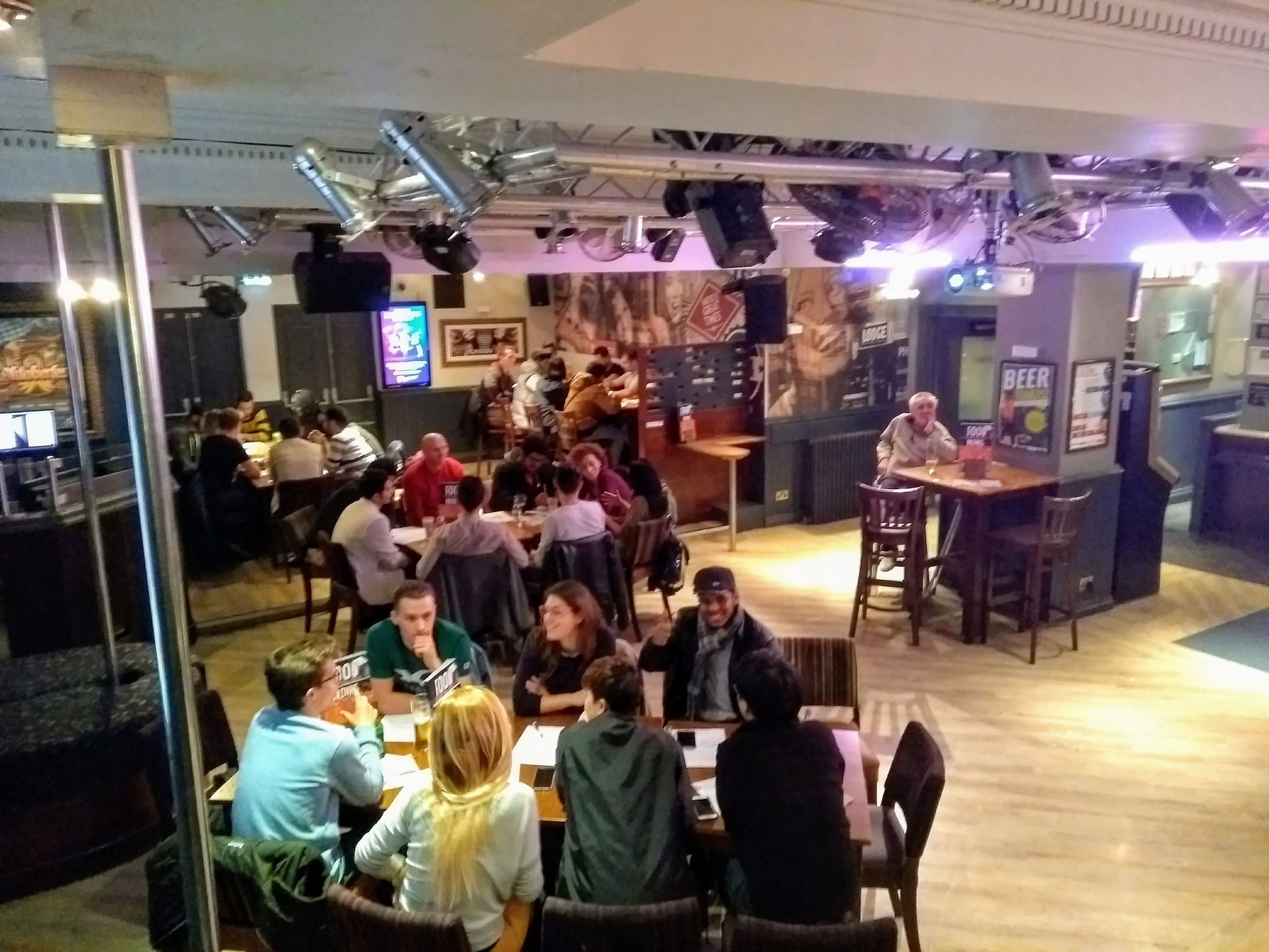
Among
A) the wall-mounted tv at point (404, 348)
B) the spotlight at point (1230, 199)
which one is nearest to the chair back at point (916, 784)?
the spotlight at point (1230, 199)

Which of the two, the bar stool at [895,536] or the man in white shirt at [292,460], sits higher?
the man in white shirt at [292,460]

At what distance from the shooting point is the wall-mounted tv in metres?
11.7

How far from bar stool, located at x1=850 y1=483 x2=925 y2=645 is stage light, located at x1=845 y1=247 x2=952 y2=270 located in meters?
1.47

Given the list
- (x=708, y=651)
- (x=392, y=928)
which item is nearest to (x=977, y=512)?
(x=708, y=651)

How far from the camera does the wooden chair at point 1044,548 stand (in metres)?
5.90

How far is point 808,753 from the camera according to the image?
271 cm

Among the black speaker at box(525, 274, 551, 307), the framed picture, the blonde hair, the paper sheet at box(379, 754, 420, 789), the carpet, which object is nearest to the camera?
the blonde hair

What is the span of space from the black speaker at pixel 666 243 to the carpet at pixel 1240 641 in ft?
13.4

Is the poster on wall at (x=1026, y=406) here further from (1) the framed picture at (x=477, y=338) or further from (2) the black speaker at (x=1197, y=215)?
(1) the framed picture at (x=477, y=338)

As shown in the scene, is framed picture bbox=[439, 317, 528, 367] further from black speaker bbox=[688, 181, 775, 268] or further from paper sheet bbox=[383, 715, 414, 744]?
paper sheet bbox=[383, 715, 414, 744]

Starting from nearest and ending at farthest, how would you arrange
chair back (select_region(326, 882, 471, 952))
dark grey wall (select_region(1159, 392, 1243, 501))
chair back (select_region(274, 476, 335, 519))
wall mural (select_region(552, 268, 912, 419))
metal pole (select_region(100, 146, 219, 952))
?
metal pole (select_region(100, 146, 219, 952))
chair back (select_region(326, 882, 471, 952))
chair back (select_region(274, 476, 335, 519))
wall mural (select_region(552, 268, 912, 419))
dark grey wall (select_region(1159, 392, 1243, 501))

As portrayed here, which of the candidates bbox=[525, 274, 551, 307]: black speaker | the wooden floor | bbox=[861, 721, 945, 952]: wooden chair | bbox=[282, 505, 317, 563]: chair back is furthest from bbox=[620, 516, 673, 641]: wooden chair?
bbox=[525, 274, 551, 307]: black speaker

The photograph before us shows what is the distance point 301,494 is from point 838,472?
4.72 metres

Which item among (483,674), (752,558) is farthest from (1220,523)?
(483,674)
